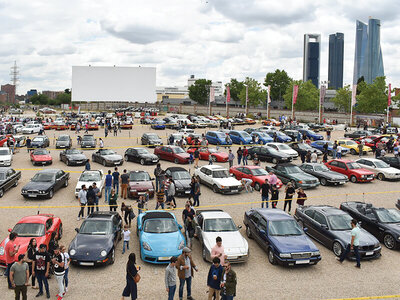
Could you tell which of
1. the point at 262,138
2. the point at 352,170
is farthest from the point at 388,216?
the point at 262,138

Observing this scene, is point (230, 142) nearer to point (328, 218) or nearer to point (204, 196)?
point (204, 196)

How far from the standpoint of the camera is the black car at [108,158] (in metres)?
26.9

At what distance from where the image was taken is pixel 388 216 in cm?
1463

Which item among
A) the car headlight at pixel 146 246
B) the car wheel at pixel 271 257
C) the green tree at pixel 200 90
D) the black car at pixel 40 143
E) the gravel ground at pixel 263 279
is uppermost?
the green tree at pixel 200 90

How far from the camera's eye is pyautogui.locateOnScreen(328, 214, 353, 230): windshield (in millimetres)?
13500

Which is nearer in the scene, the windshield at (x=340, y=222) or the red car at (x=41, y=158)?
the windshield at (x=340, y=222)

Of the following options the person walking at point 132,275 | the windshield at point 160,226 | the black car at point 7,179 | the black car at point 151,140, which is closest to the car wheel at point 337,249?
the windshield at point 160,226

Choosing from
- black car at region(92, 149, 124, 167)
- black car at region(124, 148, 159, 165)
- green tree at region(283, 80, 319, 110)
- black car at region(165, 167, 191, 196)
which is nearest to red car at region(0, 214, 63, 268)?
black car at region(165, 167, 191, 196)

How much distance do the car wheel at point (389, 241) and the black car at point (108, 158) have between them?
18006mm

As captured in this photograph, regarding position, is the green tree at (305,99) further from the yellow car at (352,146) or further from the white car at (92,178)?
the white car at (92,178)

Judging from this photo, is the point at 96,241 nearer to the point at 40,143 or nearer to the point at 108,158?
the point at 108,158

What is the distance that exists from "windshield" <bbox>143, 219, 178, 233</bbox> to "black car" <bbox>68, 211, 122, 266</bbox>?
113 cm

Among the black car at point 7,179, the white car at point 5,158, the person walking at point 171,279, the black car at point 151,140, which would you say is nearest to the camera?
the person walking at point 171,279

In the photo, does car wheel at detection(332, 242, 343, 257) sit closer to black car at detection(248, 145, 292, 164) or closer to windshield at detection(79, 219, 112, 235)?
windshield at detection(79, 219, 112, 235)
